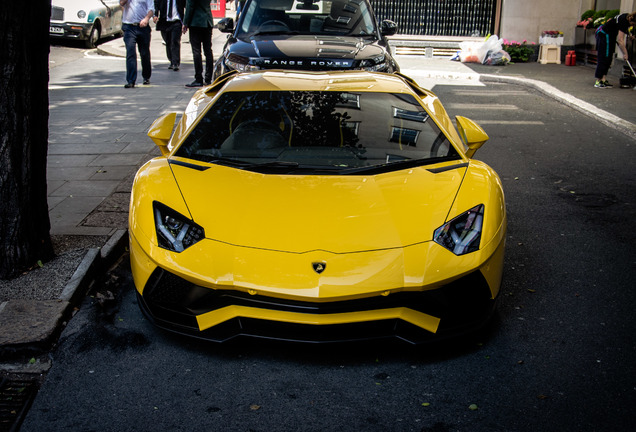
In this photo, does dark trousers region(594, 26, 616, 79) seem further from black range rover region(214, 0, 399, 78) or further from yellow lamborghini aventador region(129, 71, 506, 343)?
yellow lamborghini aventador region(129, 71, 506, 343)

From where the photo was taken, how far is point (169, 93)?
12172 mm

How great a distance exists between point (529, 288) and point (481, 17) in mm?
18777

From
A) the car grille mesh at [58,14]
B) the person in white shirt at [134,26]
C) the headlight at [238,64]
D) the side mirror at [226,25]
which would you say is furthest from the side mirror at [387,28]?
the car grille mesh at [58,14]

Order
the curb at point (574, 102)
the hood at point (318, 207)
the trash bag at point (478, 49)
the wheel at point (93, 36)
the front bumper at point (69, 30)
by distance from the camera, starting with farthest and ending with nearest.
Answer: the wheel at point (93, 36), the trash bag at point (478, 49), the front bumper at point (69, 30), the curb at point (574, 102), the hood at point (318, 207)

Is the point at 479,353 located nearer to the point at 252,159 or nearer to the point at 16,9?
the point at 252,159

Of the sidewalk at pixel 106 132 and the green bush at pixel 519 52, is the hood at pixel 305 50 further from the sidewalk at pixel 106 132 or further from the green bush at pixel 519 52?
the green bush at pixel 519 52

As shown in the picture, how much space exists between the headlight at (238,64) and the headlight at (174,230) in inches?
193

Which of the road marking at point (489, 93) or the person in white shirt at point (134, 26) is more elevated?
the person in white shirt at point (134, 26)

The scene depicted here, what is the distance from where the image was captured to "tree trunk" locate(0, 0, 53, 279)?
4.23 m

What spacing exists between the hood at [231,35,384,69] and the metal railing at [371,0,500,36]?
43.8 feet

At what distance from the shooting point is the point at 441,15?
21.7 m

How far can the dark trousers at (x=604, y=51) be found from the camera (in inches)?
547

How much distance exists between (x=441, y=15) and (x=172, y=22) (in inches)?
405

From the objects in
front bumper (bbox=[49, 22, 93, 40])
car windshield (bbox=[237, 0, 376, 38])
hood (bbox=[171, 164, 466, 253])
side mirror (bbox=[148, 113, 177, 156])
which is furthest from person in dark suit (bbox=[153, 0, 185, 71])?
hood (bbox=[171, 164, 466, 253])
